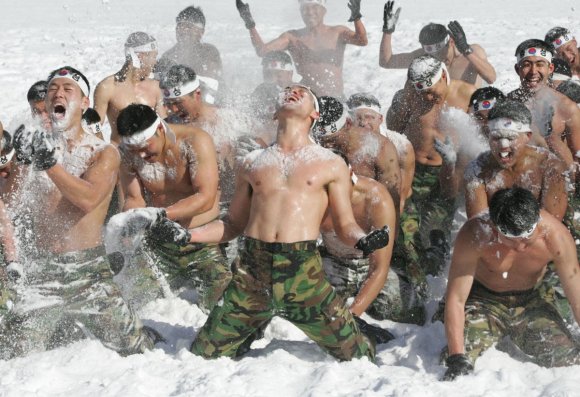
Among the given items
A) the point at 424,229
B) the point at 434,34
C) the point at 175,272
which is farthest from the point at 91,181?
the point at 434,34

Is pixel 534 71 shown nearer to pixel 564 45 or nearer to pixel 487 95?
pixel 487 95

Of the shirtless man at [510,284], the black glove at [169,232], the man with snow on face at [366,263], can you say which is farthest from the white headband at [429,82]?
the black glove at [169,232]

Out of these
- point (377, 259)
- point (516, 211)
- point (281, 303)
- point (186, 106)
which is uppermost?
point (186, 106)

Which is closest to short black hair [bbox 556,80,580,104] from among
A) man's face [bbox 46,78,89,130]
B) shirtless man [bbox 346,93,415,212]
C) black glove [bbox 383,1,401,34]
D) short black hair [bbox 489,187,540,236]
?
shirtless man [bbox 346,93,415,212]

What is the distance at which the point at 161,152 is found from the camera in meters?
4.80

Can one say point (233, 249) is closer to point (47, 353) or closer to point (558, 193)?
point (47, 353)

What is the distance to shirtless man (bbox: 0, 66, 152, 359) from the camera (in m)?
4.26

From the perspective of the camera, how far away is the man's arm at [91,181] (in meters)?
3.99

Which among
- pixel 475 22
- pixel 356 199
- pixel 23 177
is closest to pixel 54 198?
pixel 23 177

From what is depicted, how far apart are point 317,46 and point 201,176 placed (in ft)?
13.1

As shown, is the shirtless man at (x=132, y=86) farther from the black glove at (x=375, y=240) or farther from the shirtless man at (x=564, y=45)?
the shirtless man at (x=564, y=45)

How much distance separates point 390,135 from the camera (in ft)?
19.2

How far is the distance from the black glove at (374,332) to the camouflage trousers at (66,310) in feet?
3.84

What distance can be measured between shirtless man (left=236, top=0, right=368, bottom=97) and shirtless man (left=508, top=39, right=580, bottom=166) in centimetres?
273
